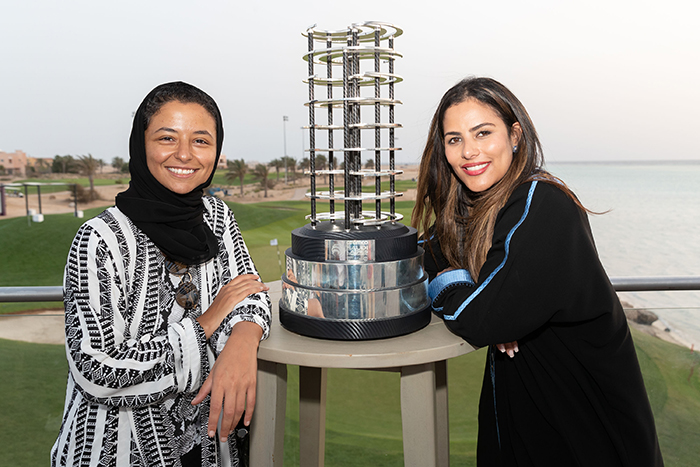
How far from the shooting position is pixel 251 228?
1759 cm

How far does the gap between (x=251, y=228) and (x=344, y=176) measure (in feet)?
54.7

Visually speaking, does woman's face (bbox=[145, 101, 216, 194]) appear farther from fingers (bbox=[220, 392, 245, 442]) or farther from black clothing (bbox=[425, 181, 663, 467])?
black clothing (bbox=[425, 181, 663, 467])

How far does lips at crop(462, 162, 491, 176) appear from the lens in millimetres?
1272

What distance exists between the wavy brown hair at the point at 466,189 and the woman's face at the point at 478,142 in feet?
0.05

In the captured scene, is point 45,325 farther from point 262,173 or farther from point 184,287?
point 262,173

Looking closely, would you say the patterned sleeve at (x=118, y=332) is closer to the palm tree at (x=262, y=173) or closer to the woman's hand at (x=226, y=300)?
the woman's hand at (x=226, y=300)

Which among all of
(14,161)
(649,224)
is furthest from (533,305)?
(649,224)

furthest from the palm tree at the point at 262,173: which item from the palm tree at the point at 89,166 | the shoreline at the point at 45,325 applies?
the shoreline at the point at 45,325

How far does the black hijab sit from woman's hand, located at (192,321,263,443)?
25 cm

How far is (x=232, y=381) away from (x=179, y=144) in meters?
0.52

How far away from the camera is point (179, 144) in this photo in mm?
1141

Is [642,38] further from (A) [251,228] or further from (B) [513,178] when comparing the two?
(B) [513,178]

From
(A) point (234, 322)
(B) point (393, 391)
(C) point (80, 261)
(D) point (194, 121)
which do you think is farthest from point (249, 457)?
(B) point (393, 391)

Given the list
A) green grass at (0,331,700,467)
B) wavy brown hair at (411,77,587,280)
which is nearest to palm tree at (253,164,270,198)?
green grass at (0,331,700,467)
